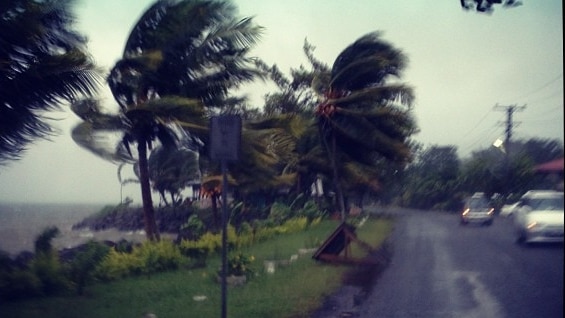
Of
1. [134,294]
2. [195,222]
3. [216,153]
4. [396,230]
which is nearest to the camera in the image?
[216,153]

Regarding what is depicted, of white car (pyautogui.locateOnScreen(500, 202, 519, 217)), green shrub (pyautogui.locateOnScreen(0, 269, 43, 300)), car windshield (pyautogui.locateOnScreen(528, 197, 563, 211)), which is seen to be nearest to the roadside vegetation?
green shrub (pyautogui.locateOnScreen(0, 269, 43, 300))

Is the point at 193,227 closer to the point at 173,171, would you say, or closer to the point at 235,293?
the point at 173,171

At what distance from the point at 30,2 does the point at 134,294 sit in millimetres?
3357

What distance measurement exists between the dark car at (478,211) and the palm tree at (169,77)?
8.80 feet

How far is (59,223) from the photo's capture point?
7398mm

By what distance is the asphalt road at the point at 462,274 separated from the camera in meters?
5.80

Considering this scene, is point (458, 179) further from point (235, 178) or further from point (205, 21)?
point (205, 21)

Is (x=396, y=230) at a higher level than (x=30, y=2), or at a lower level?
lower

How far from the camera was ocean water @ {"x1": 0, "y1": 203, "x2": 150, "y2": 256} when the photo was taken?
739 cm

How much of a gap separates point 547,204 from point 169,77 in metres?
4.52

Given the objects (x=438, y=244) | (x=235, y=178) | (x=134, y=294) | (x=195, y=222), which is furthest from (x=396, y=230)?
(x=134, y=294)

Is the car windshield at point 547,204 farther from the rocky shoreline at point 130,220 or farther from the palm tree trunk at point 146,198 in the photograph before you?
the palm tree trunk at point 146,198

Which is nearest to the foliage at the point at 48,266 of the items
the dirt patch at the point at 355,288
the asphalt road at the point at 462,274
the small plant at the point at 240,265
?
the small plant at the point at 240,265

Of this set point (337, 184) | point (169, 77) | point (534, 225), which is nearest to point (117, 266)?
point (169, 77)
